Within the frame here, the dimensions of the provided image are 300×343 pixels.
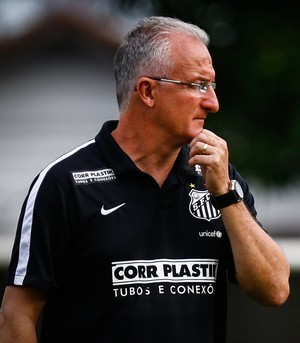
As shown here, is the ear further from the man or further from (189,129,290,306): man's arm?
(189,129,290,306): man's arm

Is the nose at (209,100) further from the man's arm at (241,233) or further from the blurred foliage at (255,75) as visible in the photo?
the blurred foliage at (255,75)

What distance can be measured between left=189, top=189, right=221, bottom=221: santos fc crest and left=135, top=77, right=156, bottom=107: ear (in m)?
0.35

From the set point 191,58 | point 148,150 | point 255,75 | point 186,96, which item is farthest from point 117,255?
point 255,75

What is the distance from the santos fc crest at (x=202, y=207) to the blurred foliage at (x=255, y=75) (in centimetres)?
711

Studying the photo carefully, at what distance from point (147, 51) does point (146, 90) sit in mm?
138

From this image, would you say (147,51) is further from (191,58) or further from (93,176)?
(93,176)

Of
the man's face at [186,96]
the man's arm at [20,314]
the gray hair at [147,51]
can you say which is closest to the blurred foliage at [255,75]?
the gray hair at [147,51]

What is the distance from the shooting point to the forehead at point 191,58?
3852 millimetres

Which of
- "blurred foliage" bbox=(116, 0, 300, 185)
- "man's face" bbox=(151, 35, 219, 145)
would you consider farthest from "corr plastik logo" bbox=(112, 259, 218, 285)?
"blurred foliage" bbox=(116, 0, 300, 185)

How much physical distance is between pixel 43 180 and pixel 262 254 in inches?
31.0

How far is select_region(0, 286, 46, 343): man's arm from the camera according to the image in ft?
12.3

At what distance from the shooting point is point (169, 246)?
→ 12.5 feet

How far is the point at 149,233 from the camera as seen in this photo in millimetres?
3807

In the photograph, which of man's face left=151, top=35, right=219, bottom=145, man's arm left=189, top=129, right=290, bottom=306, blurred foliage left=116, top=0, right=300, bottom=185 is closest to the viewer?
man's arm left=189, top=129, right=290, bottom=306
